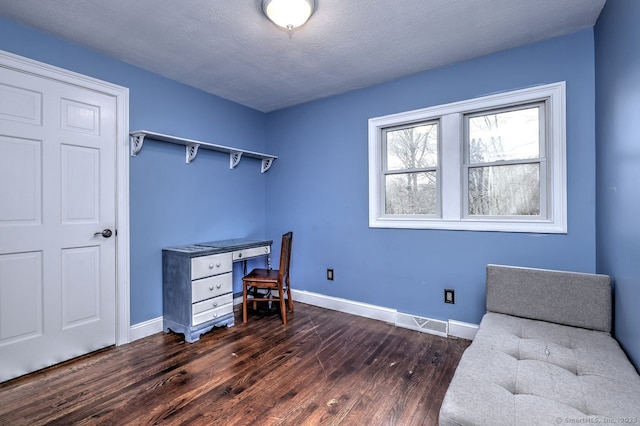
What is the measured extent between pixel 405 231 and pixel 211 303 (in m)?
1.94

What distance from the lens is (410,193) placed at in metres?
2.96

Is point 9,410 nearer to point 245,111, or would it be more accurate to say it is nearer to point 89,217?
point 89,217

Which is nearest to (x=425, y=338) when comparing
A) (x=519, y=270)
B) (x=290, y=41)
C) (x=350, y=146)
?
(x=519, y=270)

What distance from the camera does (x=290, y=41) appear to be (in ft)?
7.39

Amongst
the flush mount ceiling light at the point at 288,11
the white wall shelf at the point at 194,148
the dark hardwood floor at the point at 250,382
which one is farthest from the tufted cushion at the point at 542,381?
the white wall shelf at the point at 194,148

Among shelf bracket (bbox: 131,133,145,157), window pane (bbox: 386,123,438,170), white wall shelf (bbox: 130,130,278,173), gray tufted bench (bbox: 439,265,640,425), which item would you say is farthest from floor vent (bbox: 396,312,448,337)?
shelf bracket (bbox: 131,133,145,157)

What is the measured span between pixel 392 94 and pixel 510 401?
2636 mm

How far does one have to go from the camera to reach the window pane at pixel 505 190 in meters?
2.37

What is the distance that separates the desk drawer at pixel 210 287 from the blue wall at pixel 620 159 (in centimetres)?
280

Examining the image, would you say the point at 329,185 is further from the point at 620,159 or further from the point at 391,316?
the point at 620,159

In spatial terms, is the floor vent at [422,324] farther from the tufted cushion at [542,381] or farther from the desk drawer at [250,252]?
the desk drawer at [250,252]

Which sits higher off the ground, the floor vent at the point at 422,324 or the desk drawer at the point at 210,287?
the desk drawer at the point at 210,287

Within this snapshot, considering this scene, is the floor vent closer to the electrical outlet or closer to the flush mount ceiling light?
the electrical outlet

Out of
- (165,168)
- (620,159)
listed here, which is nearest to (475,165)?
(620,159)
